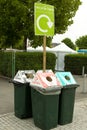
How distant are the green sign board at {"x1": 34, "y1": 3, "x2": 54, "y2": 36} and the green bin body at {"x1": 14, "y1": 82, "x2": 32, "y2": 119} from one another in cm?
146

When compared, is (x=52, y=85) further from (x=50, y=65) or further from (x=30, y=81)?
(x=50, y=65)

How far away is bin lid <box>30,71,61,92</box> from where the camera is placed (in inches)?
232

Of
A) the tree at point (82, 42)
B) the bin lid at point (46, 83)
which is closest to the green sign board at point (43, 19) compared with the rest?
the bin lid at point (46, 83)

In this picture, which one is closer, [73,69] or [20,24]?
[20,24]

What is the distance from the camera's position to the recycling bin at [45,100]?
5914 mm

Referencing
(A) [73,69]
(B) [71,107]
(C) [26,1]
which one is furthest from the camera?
(A) [73,69]

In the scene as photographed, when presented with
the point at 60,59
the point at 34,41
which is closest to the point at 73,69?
the point at 60,59

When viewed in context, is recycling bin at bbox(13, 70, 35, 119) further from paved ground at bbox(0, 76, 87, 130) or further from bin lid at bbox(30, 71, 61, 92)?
bin lid at bbox(30, 71, 61, 92)

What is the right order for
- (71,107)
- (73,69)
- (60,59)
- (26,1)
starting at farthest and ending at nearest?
(60,59)
(73,69)
(26,1)
(71,107)

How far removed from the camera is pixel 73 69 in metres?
18.4

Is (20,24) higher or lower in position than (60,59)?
higher

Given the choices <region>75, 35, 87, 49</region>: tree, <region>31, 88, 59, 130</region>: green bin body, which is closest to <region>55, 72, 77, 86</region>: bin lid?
<region>31, 88, 59, 130</region>: green bin body

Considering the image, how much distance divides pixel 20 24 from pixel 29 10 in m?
0.95

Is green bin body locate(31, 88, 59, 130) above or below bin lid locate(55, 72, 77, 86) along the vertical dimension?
below
